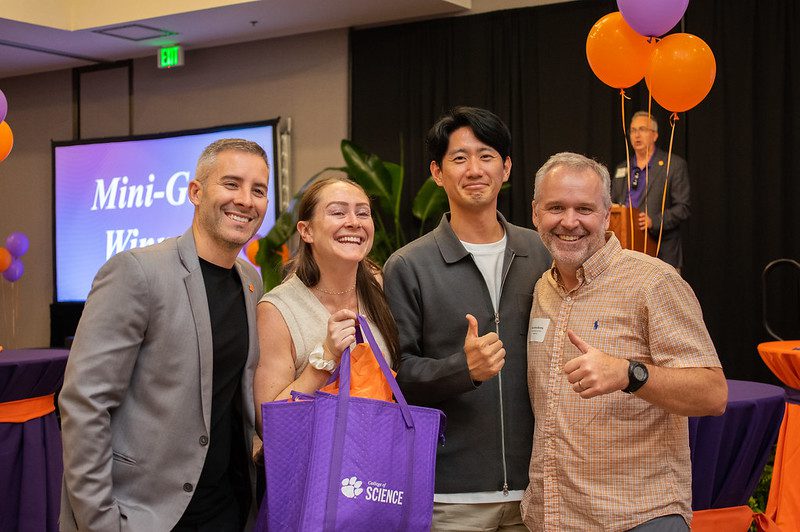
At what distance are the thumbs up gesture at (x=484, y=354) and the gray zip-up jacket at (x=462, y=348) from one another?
0.13 metres

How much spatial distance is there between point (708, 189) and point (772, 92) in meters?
0.90

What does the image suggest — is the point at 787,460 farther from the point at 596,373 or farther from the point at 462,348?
the point at 596,373

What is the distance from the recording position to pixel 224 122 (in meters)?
9.98

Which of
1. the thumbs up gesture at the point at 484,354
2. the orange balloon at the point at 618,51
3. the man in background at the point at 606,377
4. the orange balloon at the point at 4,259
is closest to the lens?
the man in background at the point at 606,377

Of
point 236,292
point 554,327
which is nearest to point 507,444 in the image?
point 554,327

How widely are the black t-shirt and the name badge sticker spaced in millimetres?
759

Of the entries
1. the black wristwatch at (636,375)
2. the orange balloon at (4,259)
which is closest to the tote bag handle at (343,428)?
the black wristwatch at (636,375)

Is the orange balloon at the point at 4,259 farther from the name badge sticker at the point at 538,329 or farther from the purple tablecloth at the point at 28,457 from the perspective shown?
the name badge sticker at the point at 538,329

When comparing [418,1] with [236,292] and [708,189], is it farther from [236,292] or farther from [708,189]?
[236,292]

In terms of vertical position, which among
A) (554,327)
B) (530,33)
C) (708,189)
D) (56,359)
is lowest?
(56,359)

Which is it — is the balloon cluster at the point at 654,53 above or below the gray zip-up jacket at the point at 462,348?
above

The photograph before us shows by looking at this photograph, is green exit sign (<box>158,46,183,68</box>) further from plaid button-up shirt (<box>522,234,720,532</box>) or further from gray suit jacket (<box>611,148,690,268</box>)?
plaid button-up shirt (<box>522,234,720,532</box>)

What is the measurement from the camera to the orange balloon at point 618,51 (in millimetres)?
4332

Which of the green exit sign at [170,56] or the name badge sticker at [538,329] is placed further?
the green exit sign at [170,56]
